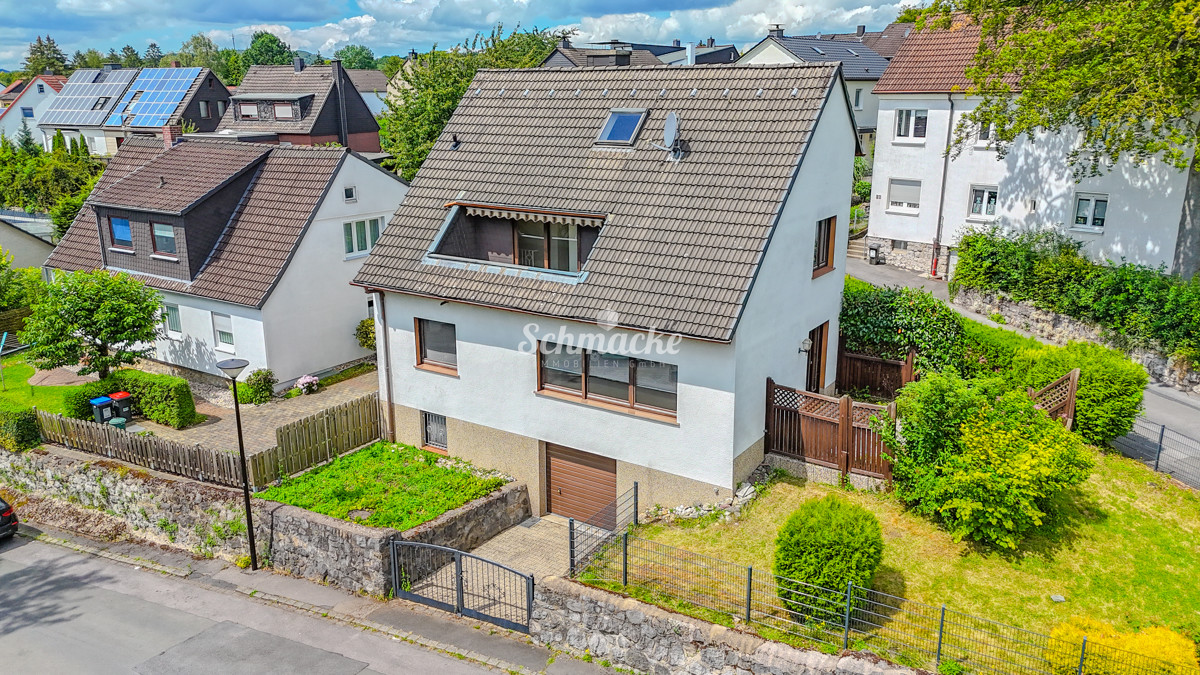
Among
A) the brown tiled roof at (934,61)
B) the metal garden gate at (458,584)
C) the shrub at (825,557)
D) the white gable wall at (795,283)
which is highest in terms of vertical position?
the brown tiled roof at (934,61)

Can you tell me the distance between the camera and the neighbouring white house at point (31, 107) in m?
82.2

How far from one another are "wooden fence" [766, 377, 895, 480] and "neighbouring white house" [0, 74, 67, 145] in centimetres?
8794

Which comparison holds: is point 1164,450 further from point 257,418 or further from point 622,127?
point 257,418

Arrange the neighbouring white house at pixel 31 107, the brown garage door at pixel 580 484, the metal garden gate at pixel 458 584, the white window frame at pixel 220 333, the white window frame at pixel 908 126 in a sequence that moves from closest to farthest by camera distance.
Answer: the metal garden gate at pixel 458 584 → the brown garage door at pixel 580 484 → the white window frame at pixel 220 333 → the white window frame at pixel 908 126 → the neighbouring white house at pixel 31 107

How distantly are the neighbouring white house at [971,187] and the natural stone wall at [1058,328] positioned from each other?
3.56m

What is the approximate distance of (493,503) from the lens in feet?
62.8

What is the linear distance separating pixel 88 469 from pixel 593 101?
16.3 m

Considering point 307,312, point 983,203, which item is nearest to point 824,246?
point 307,312

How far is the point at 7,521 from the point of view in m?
20.9

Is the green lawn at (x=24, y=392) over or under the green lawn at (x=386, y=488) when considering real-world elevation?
under

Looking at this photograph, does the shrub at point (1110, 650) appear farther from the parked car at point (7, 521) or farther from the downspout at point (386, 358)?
the parked car at point (7, 521)

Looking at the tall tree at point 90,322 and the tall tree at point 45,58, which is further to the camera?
the tall tree at point 45,58

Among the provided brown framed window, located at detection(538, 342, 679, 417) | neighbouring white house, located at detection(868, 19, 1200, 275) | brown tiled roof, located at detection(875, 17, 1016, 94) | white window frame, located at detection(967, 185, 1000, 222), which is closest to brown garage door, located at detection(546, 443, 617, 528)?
brown framed window, located at detection(538, 342, 679, 417)

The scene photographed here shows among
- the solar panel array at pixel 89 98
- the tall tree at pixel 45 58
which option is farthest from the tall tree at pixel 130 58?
the solar panel array at pixel 89 98
